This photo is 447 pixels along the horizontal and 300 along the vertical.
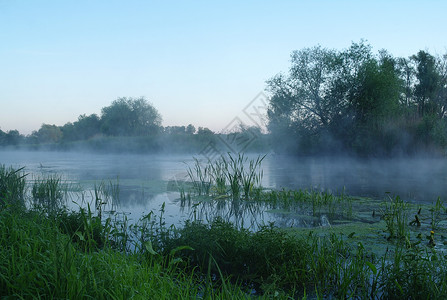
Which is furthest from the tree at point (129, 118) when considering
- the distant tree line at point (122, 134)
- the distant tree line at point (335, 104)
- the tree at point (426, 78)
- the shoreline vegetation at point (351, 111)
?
the tree at point (426, 78)

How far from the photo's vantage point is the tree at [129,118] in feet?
160

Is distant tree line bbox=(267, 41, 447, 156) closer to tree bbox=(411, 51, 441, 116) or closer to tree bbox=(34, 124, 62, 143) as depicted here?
tree bbox=(411, 51, 441, 116)

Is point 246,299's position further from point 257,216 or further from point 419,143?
point 419,143

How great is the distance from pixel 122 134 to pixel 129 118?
8.17 ft

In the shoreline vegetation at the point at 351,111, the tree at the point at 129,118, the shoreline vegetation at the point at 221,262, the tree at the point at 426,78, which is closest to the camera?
the shoreline vegetation at the point at 221,262

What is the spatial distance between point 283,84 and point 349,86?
3.88 m

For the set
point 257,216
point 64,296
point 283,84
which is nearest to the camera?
point 64,296

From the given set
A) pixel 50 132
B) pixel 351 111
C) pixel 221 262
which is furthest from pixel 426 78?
pixel 50 132

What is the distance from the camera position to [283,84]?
22.0 meters

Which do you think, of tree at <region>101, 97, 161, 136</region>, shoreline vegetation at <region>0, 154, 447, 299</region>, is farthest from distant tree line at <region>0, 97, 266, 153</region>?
shoreline vegetation at <region>0, 154, 447, 299</region>

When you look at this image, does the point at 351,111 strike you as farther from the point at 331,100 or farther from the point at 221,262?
the point at 221,262

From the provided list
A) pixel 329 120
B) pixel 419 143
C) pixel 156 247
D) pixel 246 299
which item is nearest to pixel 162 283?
pixel 246 299

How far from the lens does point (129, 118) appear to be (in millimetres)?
49156

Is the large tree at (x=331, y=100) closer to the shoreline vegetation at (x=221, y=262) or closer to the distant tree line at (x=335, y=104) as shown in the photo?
the distant tree line at (x=335, y=104)
